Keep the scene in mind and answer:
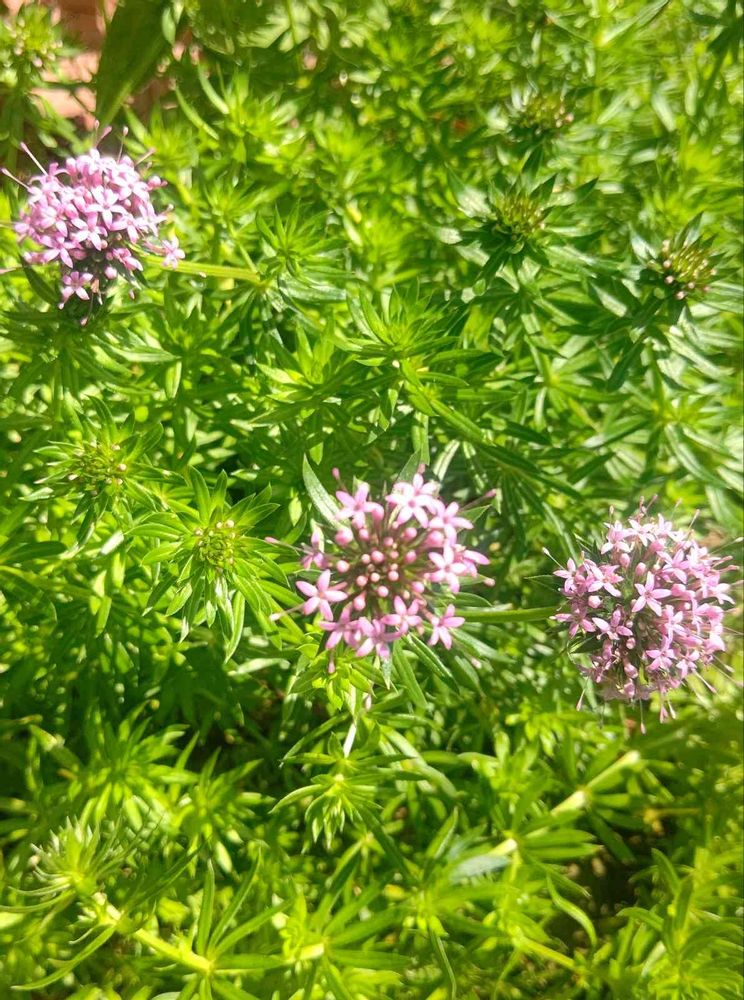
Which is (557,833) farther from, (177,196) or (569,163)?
(177,196)

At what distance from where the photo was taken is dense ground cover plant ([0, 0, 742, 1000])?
2199 mm

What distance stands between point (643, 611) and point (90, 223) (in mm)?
1916

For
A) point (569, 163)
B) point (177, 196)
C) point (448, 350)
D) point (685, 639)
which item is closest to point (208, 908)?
point (685, 639)

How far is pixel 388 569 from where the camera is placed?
1.88 meters

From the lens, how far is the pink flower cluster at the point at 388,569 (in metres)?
1.79

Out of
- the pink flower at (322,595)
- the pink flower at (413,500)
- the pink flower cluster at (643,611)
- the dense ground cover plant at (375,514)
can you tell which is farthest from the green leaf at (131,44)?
the pink flower cluster at (643,611)

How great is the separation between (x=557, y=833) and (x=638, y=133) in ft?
10.9

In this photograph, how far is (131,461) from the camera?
2324 millimetres

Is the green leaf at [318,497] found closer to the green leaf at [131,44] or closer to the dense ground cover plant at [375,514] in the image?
the dense ground cover plant at [375,514]

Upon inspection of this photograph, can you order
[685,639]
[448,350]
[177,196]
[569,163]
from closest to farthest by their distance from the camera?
1. [685,639]
2. [448,350]
3. [569,163]
4. [177,196]

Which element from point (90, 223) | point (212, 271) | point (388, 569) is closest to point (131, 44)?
point (212, 271)

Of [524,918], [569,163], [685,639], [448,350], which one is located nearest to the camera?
[685,639]

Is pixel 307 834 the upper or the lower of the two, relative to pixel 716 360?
lower

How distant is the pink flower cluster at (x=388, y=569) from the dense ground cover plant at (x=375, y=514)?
13mm
